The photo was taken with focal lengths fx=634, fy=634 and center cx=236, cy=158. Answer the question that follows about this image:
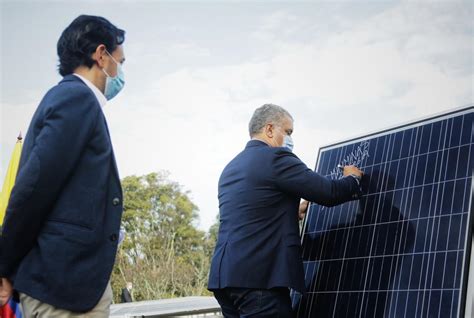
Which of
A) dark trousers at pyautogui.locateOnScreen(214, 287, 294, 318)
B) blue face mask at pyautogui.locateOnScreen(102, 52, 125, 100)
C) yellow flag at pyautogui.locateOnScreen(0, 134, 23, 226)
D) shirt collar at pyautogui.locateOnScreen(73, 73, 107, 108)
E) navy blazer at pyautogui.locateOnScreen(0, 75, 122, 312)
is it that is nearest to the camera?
navy blazer at pyautogui.locateOnScreen(0, 75, 122, 312)

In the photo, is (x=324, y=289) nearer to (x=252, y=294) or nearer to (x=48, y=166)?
(x=252, y=294)

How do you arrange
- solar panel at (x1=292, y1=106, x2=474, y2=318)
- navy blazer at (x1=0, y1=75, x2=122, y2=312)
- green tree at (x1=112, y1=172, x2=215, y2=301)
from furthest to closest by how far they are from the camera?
green tree at (x1=112, y1=172, x2=215, y2=301), solar panel at (x1=292, y1=106, x2=474, y2=318), navy blazer at (x1=0, y1=75, x2=122, y2=312)

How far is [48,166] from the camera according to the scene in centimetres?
296

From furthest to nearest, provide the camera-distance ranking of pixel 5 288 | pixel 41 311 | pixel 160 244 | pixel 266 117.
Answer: pixel 160 244
pixel 266 117
pixel 5 288
pixel 41 311

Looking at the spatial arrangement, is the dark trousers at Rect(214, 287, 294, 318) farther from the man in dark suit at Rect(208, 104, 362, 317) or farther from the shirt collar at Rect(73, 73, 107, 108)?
the shirt collar at Rect(73, 73, 107, 108)

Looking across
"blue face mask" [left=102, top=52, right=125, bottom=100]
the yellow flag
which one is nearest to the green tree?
the yellow flag

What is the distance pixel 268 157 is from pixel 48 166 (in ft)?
6.31

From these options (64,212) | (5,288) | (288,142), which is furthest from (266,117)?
(5,288)

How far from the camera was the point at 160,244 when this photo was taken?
3944cm

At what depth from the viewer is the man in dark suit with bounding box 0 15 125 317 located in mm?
2932

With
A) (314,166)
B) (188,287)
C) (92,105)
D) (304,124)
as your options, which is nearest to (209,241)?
(188,287)

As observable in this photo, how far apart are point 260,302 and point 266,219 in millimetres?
572

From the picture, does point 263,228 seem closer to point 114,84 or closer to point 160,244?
point 114,84

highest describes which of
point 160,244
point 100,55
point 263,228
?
point 100,55
